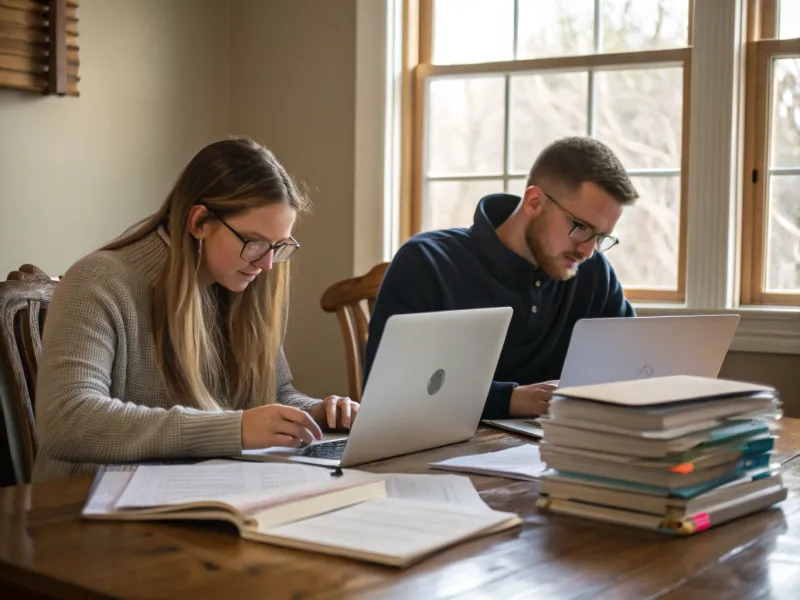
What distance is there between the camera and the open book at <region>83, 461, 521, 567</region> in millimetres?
1027

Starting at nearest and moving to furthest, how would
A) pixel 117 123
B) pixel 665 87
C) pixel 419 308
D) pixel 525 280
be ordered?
1. pixel 419 308
2. pixel 525 280
3. pixel 665 87
4. pixel 117 123

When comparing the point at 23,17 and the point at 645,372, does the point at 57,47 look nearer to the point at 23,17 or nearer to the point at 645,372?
the point at 23,17

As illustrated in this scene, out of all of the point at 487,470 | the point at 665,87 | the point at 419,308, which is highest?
the point at 665,87

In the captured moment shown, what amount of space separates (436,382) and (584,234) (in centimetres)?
88

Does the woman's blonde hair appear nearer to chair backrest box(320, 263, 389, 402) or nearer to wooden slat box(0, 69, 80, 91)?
chair backrest box(320, 263, 389, 402)

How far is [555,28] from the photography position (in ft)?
10.7

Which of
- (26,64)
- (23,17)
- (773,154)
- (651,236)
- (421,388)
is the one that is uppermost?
(23,17)

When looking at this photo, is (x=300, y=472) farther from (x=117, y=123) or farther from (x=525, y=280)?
(x=117, y=123)

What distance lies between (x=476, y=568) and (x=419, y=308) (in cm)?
129

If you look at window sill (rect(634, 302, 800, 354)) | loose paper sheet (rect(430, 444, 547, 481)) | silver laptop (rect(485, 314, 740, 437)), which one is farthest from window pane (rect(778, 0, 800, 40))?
loose paper sheet (rect(430, 444, 547, 481))

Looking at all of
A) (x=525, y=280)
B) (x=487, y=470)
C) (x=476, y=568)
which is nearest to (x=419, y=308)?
(x=525, y=280)

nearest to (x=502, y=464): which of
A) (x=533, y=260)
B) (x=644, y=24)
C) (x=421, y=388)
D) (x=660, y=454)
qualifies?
(x=421, y=388)

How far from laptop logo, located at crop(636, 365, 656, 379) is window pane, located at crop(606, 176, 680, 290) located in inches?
54.1

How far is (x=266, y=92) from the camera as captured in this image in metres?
3.70
